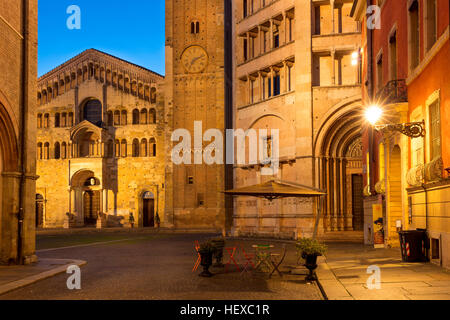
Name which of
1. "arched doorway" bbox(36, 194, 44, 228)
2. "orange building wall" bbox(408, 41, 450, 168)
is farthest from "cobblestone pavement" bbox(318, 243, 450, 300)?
"arched doorway" bbox(36, 194, 44, 228)

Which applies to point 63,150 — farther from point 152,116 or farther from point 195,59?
point 195,59

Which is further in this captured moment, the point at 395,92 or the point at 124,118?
the point at 124,118

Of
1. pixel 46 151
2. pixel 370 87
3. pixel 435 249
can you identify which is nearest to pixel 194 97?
pixel 46 151

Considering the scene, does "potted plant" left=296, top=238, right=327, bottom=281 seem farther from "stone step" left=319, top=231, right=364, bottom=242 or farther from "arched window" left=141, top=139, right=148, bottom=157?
"arched window" left=141, top=139, right=148, bottom=157

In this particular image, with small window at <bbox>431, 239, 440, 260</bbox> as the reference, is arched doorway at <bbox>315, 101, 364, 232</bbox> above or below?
above

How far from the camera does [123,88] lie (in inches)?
1922

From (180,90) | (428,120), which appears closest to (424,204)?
(428,120)

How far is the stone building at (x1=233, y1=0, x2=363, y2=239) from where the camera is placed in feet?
99.2

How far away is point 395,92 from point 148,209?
111 ft

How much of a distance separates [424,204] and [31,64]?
527 inches

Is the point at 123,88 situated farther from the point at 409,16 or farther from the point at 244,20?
the point at 409,16

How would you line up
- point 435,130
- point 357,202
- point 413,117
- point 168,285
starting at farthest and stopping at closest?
point 357,202
point 413,117
point 435,130
point 168,285

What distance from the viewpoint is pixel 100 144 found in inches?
1906

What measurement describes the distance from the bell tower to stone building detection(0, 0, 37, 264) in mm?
27198
